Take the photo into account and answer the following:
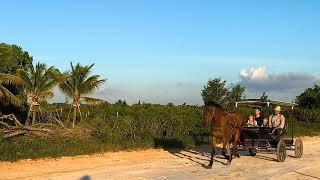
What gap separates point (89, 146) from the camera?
2027cm

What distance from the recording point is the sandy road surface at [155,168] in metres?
14.0

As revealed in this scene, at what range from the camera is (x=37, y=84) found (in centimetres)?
2970

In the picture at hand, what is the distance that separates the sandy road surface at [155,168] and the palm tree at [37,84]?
1149 centimetres

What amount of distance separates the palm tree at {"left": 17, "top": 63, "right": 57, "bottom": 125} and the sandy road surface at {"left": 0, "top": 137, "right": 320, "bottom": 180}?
11491mm

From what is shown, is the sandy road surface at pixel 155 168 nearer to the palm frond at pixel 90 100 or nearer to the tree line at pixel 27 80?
the tree line at pixel 27 80

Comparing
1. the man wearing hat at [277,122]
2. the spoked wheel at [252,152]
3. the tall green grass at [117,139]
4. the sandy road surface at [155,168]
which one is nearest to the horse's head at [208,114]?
the sandy road surface at [155,168]

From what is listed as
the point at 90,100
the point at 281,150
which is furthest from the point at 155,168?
the point at 90,100

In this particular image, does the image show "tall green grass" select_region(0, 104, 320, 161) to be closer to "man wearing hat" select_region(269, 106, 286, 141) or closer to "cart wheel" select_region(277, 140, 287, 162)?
"man wearing hat" select_region(269, 106, 286, 141)

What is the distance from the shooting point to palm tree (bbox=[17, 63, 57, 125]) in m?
29.2

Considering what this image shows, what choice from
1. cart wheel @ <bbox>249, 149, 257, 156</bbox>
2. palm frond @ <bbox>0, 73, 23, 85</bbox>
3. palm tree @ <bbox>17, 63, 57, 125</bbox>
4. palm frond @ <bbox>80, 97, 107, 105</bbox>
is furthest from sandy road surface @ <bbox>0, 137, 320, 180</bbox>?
palm frond @ <bbox>80, 97, 107, 105</bbox>

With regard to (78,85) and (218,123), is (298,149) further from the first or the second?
(78,85)

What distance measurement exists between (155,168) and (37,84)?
1608cm

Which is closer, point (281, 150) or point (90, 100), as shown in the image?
point (281, 150)

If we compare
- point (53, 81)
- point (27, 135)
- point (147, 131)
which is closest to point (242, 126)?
point (147, 131)
